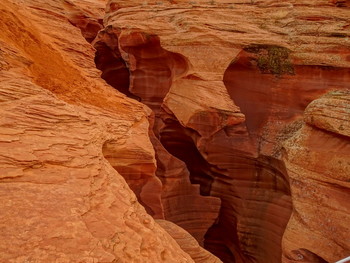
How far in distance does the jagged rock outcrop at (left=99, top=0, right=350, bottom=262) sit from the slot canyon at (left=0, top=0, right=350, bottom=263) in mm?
45

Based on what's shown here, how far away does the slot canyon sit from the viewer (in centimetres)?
364

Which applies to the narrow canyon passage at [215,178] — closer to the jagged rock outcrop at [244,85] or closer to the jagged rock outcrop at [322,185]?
the jagged rock outcrop at [244,85]

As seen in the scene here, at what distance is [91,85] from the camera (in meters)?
8.63

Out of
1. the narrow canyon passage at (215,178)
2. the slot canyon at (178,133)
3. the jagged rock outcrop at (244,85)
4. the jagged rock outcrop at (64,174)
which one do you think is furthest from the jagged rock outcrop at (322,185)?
the jagged rock outcrop at (64,174)

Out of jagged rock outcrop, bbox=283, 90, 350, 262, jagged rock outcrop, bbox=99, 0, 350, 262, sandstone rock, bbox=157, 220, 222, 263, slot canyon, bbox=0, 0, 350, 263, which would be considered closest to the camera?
slot canyon, bbox=0, 0, 350, 263

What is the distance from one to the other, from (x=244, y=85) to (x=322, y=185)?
18.2ft

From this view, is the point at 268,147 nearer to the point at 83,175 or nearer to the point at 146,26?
the point at 146,26

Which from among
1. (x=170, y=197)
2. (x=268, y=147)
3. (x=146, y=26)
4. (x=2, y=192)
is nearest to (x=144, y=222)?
(x=2, y=192)

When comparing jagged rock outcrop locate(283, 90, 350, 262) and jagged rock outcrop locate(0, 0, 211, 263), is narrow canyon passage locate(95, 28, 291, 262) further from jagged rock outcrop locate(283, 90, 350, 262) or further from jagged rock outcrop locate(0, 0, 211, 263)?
jagged rock outcrop locate(0, 0, 211, 263)

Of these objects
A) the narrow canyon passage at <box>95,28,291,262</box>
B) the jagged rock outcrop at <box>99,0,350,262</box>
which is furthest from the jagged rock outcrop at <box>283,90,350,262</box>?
the jagged rock outcrop at <box>99,0,350,262</box>

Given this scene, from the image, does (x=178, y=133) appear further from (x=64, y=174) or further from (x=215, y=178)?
(x=64, y=174)

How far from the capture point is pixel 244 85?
12.3m

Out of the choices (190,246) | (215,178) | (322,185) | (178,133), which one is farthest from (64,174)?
(215,178)

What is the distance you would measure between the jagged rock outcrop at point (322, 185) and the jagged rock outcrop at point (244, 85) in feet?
6.73
